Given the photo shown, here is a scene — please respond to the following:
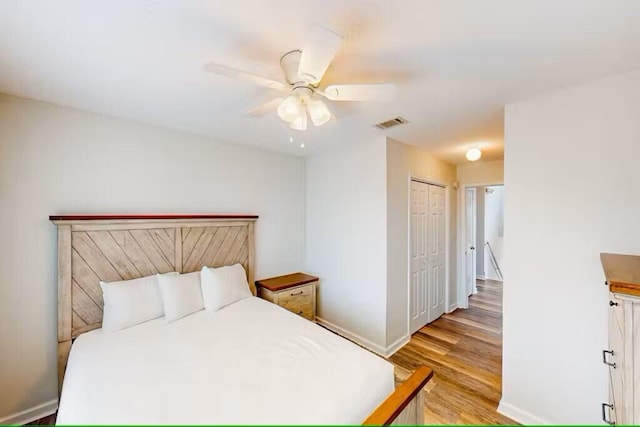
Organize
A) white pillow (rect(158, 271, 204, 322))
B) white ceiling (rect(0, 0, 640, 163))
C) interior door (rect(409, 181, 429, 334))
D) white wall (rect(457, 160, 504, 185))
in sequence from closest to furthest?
white ceiling (rect(0, 0, 640, 163))
white pillow (rect(158, 271, 204, 322))
interior door (rect(409, 181, 429, 334))
white wall (rect(457, 160, 504, 185))

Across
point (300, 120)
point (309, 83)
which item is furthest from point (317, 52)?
point (300, 120)

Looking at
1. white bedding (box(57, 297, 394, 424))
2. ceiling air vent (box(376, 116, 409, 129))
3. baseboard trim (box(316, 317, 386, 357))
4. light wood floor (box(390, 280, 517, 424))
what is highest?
ceiling air vent (box(376, 116, 409, 129))

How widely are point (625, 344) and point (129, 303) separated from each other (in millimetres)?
2998

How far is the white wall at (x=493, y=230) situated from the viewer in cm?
621

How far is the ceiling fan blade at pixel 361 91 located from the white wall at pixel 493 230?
5.93 meters

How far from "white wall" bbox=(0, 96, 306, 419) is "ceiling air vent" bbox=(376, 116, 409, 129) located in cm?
186

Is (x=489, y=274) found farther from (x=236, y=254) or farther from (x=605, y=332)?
(x=236, y=254)

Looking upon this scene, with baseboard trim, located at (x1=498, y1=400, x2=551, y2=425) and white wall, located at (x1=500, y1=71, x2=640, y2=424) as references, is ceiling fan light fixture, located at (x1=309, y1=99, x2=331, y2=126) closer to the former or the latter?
white wall, located at (x1=500, y1=71, x2=640, y2=424)

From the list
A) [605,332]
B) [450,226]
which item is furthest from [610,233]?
[450,226]

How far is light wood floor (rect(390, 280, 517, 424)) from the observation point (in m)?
2.05

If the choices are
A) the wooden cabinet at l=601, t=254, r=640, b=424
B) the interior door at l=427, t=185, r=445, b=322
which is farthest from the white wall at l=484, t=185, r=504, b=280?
the wooden cabinet at l=601, t=254, r=640, b=424

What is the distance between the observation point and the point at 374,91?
1384 millimetres

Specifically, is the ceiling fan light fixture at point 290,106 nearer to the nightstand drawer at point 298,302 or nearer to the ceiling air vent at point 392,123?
the ceiling air vent at point 392,123

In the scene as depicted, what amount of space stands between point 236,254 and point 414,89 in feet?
8.08
